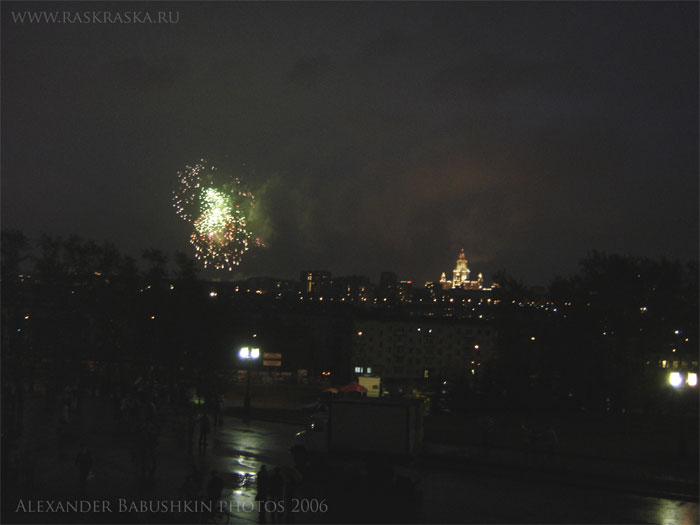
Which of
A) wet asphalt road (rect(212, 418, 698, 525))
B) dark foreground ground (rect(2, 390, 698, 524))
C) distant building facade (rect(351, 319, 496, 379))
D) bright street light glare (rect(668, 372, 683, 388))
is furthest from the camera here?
distant building facade (rect(351, 319, 496, 379))

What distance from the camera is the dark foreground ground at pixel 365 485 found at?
15.8 m

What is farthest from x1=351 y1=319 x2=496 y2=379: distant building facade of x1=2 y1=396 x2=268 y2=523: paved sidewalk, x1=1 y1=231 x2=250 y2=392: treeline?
x1=2 y1=396 x2=268 y2=523: paved sidewalk

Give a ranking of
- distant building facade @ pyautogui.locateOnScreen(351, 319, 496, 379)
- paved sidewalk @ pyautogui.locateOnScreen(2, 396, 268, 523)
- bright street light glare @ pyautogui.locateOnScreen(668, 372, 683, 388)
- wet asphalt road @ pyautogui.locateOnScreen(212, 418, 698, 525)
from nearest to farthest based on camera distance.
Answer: paved sidewalk @ pyautogui.locateOnScreen(2, 396, 268, 523) → wet asphalt road @ pyautogui.locateOnScreen(212, 418, 698, 525) → bright street light glare @ pyautogui.locateOnScreen(668, 372, 683, 388) → distant building facade @ pyautogui.locateOnScreen(351, 319, 496, 379)

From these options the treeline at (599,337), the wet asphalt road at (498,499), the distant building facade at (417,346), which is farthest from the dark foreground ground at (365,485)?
the distant building facade at (417,346)

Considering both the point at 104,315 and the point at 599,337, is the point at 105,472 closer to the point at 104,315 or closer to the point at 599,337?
the point at 104,315

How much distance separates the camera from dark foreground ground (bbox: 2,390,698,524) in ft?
51.7

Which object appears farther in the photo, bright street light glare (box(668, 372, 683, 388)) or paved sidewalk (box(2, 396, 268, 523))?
bright street light glare (box(668, 372, 683, 388))

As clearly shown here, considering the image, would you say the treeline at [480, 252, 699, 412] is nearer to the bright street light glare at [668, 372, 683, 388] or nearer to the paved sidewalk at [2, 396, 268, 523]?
the bright street light glare at [668, 372, 683, 388]

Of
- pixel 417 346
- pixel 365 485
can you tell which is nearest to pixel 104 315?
pixel 365 485

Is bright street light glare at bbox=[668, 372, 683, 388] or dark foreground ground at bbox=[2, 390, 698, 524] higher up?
bright street light glare at bbox=[668, 372, 683, 388]

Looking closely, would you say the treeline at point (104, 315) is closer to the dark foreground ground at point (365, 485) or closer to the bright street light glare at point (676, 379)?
the dark foreground ground at point (365, 485)

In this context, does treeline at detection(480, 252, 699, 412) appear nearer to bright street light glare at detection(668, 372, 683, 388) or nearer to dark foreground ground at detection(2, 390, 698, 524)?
bright street light glare at detection(668, 372, 683, 388)

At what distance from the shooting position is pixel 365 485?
19.0 metres

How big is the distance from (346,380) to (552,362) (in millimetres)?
54941
